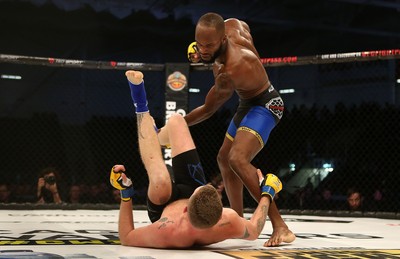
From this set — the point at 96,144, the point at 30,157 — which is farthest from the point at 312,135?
the point at 30,157

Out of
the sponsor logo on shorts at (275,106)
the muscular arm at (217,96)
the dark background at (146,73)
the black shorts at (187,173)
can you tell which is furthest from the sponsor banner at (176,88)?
the dark background at (146,73)

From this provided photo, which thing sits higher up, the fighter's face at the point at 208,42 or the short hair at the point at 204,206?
the fighter's face at the point at 208,42

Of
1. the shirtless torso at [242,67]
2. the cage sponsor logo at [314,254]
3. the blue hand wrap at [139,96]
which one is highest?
the shirtless torso at [242,67]

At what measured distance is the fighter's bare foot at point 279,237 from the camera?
2543 millimetres

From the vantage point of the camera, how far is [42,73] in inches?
671

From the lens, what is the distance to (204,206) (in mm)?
2076

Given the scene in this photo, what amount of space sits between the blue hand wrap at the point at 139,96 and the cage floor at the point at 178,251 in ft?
2.24

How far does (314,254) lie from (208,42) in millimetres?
1161

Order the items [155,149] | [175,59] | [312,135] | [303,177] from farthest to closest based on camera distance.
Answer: [175,59], [312,135], [303,177], [155,149]

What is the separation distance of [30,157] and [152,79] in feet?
14.6

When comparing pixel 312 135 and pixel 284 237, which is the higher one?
pixel 312 135

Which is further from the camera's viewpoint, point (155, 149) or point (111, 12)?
point (111, 12)

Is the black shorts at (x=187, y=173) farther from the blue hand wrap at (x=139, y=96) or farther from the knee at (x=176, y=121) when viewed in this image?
the blue hand wrap at (x=139, y=96)

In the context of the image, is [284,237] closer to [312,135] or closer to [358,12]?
[312,135]
